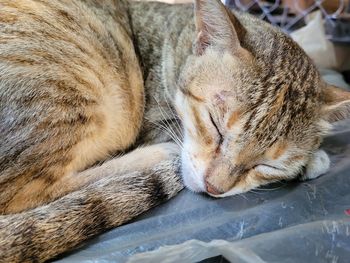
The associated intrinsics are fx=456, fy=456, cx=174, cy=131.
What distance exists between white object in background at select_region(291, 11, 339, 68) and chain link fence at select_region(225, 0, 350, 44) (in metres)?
0.21

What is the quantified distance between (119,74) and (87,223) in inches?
23.3

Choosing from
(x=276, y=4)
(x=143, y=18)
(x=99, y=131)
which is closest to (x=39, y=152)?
(x=99, y=131)

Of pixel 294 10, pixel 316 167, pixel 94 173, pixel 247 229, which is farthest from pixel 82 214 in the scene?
pixel 294 10

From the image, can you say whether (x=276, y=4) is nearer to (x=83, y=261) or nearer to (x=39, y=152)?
(x=39, y=152)

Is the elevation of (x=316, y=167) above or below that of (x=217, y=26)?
below

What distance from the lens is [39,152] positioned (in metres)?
1.35

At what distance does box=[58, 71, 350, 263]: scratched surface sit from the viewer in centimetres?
112

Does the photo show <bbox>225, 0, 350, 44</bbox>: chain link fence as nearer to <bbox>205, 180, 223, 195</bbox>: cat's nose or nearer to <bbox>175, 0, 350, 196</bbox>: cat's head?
<bbox>175, 0, 350, 196</bbox>: cat's head

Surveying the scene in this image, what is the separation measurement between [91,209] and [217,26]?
66 cm

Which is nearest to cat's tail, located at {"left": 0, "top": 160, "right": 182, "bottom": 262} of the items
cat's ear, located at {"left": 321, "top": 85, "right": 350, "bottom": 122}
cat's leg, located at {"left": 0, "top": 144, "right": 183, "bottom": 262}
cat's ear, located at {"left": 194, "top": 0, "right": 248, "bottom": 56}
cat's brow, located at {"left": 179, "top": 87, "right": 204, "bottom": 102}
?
cat's leg, located at {"left": 0, "top": 144, "right": 183, "bottom": 262}

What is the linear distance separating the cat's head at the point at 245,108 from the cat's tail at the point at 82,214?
0.33 feet

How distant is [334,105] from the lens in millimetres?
1448

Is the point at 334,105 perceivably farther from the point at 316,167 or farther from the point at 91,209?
the point at 91,209

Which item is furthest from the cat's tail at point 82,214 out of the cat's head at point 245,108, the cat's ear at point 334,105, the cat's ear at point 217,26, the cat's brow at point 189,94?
the cat's ear at point 334,105
